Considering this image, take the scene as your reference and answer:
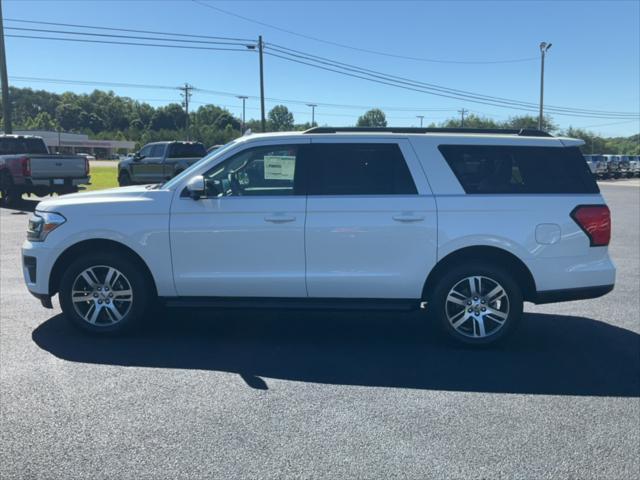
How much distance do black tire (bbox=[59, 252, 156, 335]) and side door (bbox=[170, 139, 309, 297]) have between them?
0.38 m

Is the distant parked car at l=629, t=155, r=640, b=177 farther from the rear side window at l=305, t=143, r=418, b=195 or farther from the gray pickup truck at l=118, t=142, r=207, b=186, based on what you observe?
the rear side window at l=305, t=143, r=418, b=195

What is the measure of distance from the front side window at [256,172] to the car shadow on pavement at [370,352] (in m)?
1.48

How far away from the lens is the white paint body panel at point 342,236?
5.23 meters

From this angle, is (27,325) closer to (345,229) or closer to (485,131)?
(345,229)

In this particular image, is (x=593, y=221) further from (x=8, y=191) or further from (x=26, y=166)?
(x=8, y=191)

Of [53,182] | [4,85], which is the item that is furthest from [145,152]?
[53,182]

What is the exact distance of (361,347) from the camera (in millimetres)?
5398

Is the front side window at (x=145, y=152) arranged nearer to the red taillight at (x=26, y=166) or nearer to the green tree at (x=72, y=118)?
the red taillight at (x=26, y=166)

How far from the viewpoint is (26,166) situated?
1608cm

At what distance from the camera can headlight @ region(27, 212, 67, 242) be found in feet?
17.9

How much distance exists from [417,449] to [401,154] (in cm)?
283

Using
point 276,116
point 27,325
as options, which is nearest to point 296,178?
point 27,325

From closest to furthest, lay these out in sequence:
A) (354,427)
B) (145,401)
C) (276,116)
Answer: (354,427)
(145,401)
(276,116)

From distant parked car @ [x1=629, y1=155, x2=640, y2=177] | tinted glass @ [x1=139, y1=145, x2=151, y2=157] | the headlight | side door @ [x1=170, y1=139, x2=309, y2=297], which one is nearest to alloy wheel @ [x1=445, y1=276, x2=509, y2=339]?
side door @ [x1=170, y1=139, x2=309, y2=297]
